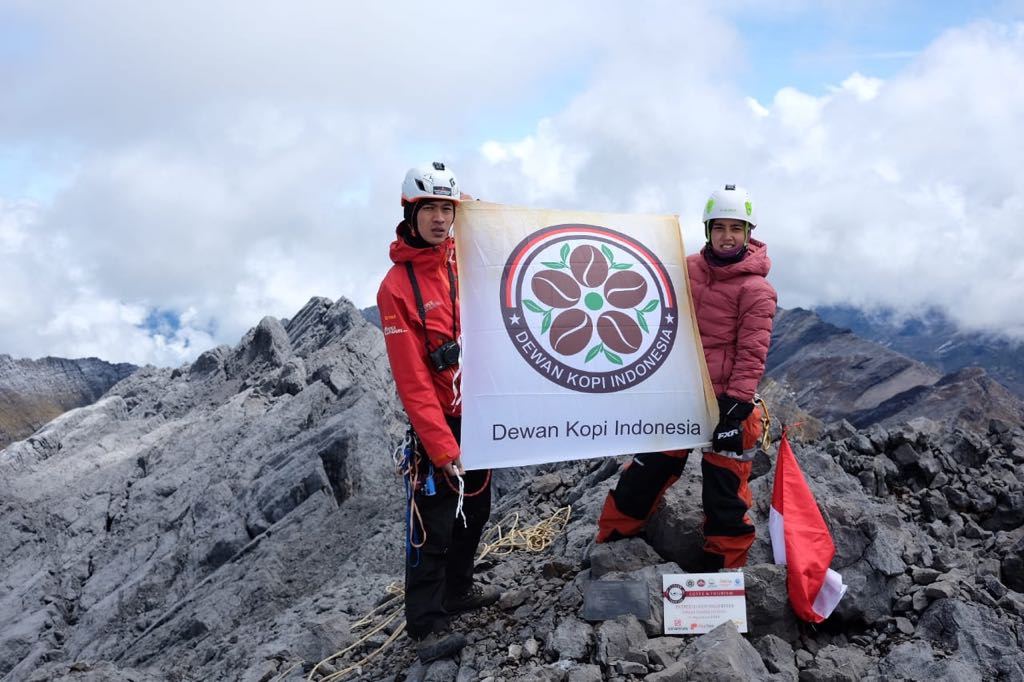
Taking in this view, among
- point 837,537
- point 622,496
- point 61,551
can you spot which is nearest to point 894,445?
point 837,537

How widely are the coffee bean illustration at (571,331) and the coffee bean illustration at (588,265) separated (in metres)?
0.28

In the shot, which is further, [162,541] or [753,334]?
[162,541]

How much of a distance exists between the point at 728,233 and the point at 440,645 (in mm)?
4070

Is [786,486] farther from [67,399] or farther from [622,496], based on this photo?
[67,399]

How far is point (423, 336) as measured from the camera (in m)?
6.20

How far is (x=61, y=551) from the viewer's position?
689 inches

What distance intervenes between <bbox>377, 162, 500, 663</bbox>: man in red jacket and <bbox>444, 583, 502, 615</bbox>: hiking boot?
13.4 inches

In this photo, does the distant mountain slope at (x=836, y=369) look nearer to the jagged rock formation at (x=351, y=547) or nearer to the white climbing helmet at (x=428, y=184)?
the jagged rock formation at (x=351, y=547)

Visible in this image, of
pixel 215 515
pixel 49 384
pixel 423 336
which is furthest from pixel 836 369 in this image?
pixel 423 336

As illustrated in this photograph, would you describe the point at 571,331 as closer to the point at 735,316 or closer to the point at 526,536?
Answer: the point at 735,316

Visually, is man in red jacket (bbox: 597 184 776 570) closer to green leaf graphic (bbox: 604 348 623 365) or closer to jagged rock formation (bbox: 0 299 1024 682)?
jagged rock formation (bbox: 0 299 1024 682)

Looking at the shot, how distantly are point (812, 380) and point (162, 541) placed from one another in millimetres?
125968

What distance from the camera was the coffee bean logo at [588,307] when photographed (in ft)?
20.8

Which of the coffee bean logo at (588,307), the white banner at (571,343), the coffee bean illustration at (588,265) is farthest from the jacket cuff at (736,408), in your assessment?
the coffee bean illustration at (588,265)
